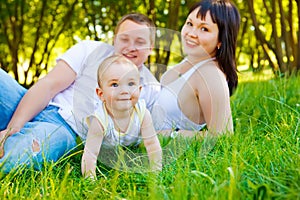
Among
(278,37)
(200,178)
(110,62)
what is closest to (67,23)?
(278,37)

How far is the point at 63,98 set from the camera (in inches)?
85.5

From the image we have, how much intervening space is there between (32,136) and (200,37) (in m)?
0.83

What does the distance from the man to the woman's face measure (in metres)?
0.18

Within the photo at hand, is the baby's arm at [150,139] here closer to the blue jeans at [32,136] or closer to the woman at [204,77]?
the woman at [204,77]

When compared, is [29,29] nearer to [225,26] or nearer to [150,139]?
[225,26]

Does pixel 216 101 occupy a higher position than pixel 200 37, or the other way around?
pixel 200 37

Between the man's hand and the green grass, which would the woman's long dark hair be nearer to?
the green grass

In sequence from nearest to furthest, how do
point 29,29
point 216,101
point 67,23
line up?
point 216,101 < point 67,23 < point 29,29

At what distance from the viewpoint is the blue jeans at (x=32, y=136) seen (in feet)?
5.96

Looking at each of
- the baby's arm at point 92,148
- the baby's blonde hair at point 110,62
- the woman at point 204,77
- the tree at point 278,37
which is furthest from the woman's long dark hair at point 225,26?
the tree at point 278,37

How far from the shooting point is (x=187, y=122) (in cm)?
224

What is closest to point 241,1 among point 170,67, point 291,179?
point 170,67

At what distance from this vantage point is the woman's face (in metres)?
2.18

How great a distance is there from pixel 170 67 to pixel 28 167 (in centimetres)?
82
